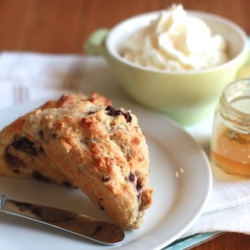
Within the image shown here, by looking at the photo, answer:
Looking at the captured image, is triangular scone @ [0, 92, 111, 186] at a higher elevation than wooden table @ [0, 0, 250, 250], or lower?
higher

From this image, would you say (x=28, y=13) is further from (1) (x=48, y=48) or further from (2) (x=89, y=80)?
(2) (x=89, y=80)

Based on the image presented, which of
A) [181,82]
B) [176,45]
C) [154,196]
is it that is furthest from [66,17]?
[154,196]

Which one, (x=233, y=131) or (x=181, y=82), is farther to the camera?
(x=181, y=82)

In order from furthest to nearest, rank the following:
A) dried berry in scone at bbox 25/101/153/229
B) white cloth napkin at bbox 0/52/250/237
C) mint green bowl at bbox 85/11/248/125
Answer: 1. mint green bowl at bbox 85/11/248/125
2. white cloth napkin at bbox 0/52/250/237
3. dried berry in scone at bbox 25/101/153/229

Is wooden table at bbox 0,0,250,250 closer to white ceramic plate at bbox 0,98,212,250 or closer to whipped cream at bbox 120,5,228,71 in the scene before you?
whipped cream at bbox 120,5,228,71

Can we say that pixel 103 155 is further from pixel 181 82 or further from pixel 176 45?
pixel 176 45

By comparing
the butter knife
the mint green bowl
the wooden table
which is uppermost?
the mint green bowl

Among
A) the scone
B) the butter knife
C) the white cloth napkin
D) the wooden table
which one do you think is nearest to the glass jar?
the white cloth napkin
